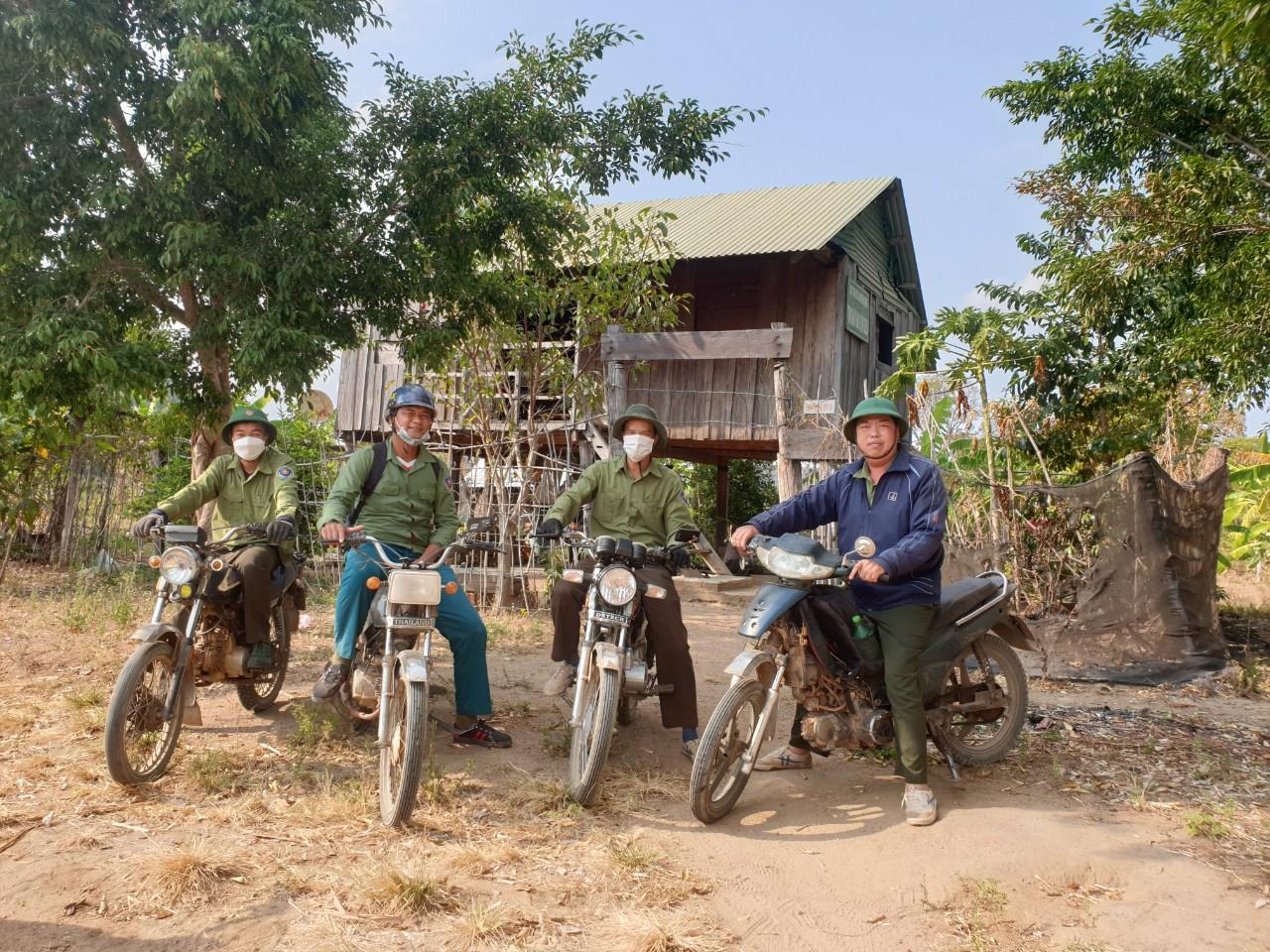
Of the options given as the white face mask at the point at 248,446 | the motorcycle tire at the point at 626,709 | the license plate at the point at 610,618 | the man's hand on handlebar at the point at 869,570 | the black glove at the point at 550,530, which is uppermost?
the white face mask at the point at 248,446

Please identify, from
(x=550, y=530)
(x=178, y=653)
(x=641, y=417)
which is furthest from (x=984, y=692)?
(x=178, y=653)

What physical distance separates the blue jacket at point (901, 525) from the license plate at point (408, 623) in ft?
5.33

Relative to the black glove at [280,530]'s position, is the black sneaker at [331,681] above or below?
below

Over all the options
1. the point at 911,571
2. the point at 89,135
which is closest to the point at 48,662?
the point at 89,135

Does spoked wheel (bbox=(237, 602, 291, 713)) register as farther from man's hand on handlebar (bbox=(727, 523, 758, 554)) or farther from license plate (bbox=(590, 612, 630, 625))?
man's hand on handlebar (bbox=(727, 523, 758, 554))

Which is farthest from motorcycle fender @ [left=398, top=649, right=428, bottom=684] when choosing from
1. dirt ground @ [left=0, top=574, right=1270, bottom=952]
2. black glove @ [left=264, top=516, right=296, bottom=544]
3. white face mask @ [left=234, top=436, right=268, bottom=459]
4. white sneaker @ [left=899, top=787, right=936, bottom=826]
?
white sneaker @ [left=899, top=787, right=936, bottom=826]

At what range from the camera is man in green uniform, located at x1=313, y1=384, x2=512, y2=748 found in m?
4.60

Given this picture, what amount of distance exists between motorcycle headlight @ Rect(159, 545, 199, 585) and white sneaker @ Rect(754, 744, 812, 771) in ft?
9.61

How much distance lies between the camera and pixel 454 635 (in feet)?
15.8

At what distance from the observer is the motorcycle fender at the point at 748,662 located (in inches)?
156

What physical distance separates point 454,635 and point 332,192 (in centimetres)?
409

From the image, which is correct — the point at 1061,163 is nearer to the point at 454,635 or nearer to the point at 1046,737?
the point at 1046,737

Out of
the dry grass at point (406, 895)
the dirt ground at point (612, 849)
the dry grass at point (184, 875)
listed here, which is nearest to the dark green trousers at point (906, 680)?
the dirt ground at point (612, 849)

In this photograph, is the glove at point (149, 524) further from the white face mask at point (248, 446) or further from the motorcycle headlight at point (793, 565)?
the motorcycle headlight at point (793, 565)
